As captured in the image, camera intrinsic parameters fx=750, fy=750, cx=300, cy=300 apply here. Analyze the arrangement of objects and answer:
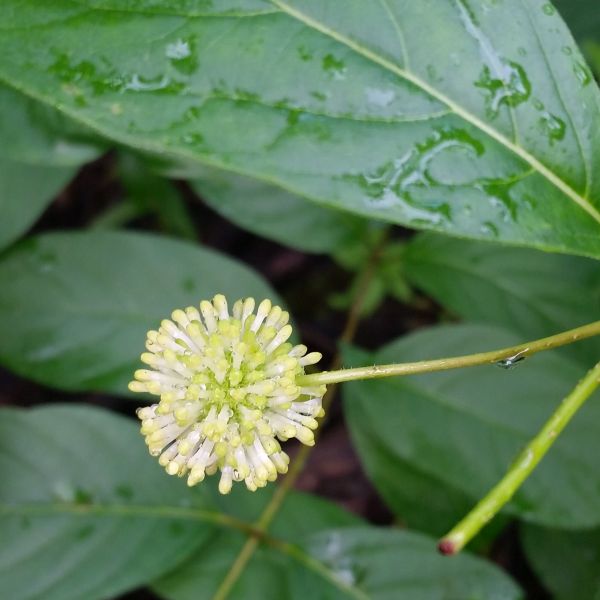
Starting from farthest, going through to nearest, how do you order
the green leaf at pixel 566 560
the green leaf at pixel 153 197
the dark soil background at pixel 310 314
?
the dark soil background at pixel 310 314
the green leaf at pixel 153 197
the green leaf at pixel 566 560

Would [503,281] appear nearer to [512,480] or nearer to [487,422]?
[487,422]

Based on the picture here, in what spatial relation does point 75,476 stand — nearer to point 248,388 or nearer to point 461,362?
point 248,388

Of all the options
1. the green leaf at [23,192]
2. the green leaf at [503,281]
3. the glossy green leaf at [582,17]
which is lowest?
the green leaf at [23,192]

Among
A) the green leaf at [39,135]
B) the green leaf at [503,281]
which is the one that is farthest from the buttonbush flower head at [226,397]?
the green leaf at [503,281]

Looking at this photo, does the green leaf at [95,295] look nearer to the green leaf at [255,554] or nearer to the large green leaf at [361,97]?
the green leaf at [255,554]

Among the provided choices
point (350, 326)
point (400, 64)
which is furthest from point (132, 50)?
point (350, 326)

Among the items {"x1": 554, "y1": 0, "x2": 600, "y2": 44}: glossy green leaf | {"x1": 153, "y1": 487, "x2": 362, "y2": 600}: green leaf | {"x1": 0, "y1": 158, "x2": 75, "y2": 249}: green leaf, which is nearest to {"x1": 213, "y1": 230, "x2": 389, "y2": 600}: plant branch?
{"x1": 153, "y1": 487, "x2": 362, "y2": 600}: green leaf

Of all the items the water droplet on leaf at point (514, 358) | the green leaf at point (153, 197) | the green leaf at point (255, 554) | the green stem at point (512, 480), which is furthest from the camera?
the green leaf at point (153, 197)

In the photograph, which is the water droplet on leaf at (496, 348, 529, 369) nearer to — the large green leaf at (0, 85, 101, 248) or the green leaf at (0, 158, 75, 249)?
the large green leaf at (0, 85, 101, 248)
